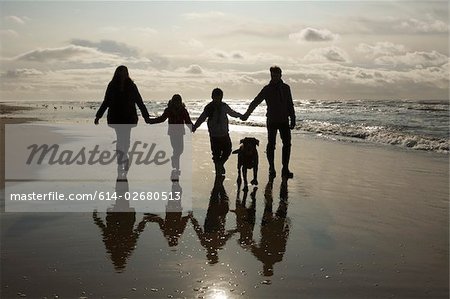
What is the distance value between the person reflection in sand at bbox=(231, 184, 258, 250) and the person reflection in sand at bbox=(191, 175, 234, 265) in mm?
174

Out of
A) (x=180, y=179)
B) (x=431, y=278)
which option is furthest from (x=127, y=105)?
(x=431, y=278)

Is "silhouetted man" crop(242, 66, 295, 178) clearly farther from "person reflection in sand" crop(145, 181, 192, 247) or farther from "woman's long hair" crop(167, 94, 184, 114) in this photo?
"person reflection in sand" crop(145, 181, 192, 247)

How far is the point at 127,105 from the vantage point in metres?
8.80

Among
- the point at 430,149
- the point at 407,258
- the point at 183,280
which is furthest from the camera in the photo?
the point at 430,149

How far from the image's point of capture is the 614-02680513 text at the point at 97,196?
7.65m

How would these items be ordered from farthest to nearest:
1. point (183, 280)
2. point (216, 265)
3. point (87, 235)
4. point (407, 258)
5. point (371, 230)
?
point (371, 230) < point (87, 235) < point (407, 258) < point (216, 265) < point (183, 280)

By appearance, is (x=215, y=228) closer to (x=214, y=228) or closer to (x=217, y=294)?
(x=214, y=228)

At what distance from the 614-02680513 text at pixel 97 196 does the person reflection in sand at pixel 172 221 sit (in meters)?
0.47

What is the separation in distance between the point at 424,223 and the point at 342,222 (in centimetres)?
116

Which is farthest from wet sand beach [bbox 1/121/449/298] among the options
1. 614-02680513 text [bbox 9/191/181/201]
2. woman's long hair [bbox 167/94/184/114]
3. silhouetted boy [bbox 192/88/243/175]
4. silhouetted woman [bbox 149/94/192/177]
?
woman's long hair [bbox 167/94/184/114]

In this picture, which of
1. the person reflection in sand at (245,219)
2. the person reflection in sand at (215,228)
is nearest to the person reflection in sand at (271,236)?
the person reflection in sand at (245,219)

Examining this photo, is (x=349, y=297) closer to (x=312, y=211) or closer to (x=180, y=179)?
(x=312, y=211)

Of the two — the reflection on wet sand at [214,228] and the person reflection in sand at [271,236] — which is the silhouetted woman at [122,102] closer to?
the reflection on wet sand at [214,228]

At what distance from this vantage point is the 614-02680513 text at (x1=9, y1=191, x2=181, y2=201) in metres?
7.65
